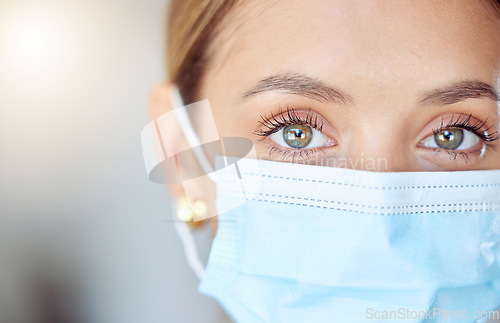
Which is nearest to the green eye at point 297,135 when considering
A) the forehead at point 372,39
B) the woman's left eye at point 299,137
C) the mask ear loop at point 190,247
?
the woman's left eye at point 299,137

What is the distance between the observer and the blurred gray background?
0.94 meters

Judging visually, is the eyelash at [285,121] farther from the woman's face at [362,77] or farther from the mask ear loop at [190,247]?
the mask ear loop at [190,247]

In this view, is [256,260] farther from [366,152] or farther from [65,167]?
[65,167]

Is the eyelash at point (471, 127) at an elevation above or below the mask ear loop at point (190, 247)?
above

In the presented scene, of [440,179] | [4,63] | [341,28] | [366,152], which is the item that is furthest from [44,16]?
[440,179]

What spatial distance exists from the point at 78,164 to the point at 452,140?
80 cm

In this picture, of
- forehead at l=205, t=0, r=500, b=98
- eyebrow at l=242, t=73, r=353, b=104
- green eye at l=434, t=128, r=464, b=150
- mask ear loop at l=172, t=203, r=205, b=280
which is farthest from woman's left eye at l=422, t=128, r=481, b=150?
mask ear loop at l=172, t=203, r=205, b=280

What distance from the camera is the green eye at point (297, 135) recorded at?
95cm

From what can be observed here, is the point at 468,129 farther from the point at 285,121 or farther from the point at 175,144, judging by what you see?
the point at 175,144

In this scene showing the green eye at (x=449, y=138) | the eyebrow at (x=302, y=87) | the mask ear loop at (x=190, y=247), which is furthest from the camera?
the mask ear loop at (x=190, y=247)

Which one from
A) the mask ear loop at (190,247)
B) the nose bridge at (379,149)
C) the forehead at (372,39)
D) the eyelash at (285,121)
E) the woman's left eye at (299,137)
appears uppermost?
the forehead at (372,39)

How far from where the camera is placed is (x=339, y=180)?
0.90 metres

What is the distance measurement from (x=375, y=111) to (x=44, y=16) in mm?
679

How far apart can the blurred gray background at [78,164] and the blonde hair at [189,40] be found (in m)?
0.03
